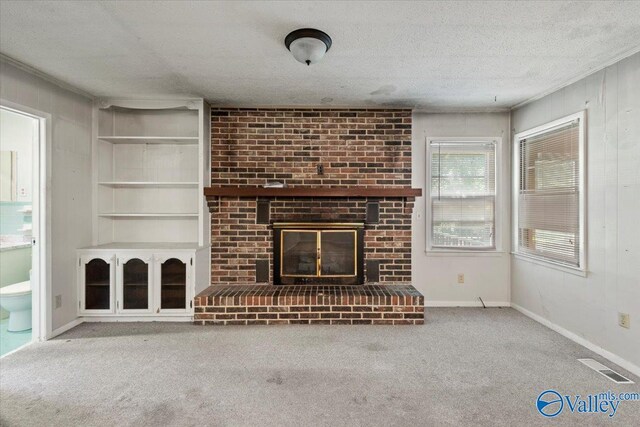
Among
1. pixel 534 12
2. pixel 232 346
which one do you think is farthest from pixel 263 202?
pixel 534 12

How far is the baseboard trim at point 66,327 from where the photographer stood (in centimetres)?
287

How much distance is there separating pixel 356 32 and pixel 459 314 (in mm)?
2996

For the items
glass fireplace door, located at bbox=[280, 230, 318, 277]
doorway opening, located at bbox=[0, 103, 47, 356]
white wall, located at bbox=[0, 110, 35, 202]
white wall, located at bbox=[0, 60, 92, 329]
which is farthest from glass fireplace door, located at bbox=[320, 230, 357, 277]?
white wall, located at bbox=[0, 110, 35, 202]

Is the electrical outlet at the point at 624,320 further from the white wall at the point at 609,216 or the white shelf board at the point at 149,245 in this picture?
the white shelf board at the point at 149,245

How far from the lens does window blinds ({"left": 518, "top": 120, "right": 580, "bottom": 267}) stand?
2.84 meters

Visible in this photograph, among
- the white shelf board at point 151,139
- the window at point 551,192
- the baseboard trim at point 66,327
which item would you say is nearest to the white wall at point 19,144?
the white shelf board at point 151,139

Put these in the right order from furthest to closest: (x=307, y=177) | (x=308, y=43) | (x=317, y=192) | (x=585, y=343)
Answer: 1. (x=307, y=177)
2. (x=317, y=192)
3. (x=585, y=343)
4. (x=308, y=43)

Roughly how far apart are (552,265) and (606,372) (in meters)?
1.05

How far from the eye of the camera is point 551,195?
308cm

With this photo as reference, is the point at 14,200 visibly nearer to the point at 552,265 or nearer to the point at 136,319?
the point at 136,319

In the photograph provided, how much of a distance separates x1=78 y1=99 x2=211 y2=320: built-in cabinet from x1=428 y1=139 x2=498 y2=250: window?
2.71 m

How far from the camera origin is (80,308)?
125 inches

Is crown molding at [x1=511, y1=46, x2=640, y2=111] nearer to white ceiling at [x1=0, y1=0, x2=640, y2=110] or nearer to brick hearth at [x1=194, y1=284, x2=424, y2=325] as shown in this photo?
white ceiling at [x1=0, y1=0, x2=640, y2=110]

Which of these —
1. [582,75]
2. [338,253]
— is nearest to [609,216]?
[582,75]
